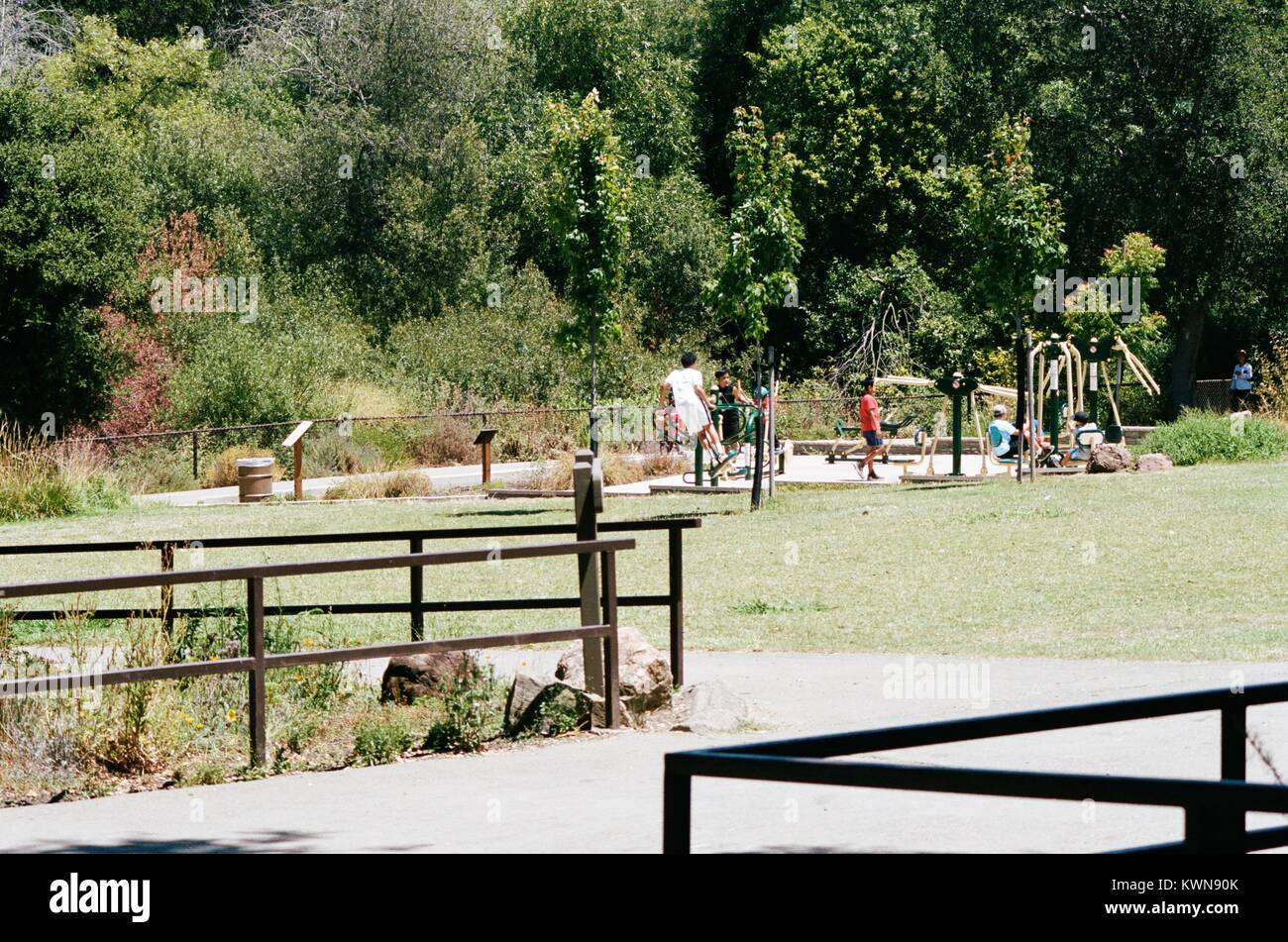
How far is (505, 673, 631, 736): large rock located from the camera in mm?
9539

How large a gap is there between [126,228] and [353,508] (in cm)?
1057

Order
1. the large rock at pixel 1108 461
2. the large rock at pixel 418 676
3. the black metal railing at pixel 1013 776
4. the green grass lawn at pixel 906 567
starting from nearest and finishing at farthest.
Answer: the black metal railing at pixel 1013 776 → the large rock at pixel 418 676 → the green grass lawn at pixel 906 567 → the large rock at pixel 1108 461

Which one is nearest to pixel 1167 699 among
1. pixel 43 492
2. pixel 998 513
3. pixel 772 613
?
pixel 772 613

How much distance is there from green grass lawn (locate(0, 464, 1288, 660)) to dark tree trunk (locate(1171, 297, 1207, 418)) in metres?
19.1

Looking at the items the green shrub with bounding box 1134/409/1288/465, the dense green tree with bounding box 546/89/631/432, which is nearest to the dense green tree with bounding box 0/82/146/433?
the dense green tree with bounding box 546/89/631/432

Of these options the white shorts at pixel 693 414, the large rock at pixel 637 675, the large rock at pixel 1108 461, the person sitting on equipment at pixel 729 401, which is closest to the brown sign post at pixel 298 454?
the white shorts at pixel 693 414

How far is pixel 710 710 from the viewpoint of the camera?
9727mm

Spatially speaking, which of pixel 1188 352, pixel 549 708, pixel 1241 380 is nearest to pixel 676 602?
pixel 549 708

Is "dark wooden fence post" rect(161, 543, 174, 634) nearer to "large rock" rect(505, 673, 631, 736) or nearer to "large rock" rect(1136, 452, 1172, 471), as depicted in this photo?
"large rock" rect(505, 673, 631, 736)

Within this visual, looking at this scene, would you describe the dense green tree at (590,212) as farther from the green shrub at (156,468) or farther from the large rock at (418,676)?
the large rock at (418,676)

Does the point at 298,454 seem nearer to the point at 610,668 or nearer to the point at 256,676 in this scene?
the point at 610,668

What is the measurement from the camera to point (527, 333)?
132 ft

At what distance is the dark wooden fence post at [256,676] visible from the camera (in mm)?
8641

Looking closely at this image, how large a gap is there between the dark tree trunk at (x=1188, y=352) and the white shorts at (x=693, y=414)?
70.8 feet
